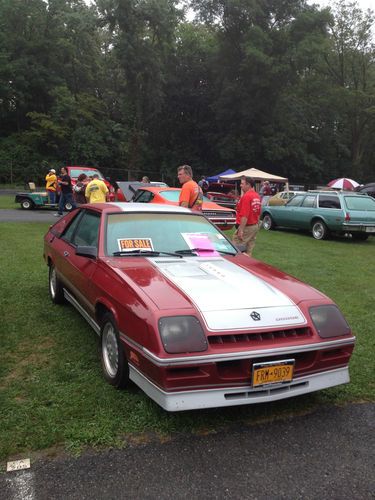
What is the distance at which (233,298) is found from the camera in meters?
3.20

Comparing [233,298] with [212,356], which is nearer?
[212,356]

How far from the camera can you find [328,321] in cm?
328

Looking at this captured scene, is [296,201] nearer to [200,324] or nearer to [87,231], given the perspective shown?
[87,231]

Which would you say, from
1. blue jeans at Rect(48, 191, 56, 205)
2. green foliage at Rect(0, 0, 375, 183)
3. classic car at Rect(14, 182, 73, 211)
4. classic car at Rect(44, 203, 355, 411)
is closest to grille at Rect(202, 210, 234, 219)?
classic car at Rect(44, 203, 355, 411)

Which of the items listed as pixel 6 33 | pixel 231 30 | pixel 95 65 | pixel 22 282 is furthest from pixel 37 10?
pixel 22 282

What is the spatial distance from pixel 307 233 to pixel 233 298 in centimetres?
1289

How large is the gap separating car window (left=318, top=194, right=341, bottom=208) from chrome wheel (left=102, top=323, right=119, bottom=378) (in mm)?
11252

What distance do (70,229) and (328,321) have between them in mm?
3194

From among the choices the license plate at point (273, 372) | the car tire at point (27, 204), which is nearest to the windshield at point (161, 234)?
the license plate at point (273, 372)

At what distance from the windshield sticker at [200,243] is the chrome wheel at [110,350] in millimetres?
1190

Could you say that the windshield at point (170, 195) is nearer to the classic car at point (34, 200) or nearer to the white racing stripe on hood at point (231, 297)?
the classic car at point (34, 200)

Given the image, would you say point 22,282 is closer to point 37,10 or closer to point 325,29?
point 325,29

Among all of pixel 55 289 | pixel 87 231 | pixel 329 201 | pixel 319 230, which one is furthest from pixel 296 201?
pixel 87 231

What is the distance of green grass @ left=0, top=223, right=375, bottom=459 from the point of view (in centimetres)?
292
